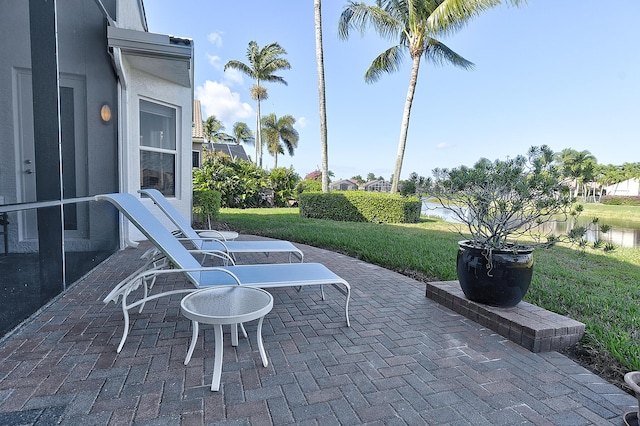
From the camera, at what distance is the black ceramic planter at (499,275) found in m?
3.09

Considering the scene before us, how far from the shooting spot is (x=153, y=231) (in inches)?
111

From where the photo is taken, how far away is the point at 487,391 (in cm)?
214

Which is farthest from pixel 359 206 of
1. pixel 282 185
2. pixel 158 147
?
pixel 158 147

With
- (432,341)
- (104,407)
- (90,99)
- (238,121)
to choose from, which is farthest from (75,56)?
(238,121)

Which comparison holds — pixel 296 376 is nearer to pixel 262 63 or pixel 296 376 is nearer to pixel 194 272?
pixel 194 272

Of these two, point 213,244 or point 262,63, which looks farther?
point 262,63

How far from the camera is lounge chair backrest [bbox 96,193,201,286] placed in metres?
2.65

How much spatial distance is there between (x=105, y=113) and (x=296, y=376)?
202 inches

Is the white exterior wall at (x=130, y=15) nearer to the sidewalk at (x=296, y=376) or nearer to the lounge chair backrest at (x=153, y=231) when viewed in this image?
the lounge chair backrest at (x=153, y=231)

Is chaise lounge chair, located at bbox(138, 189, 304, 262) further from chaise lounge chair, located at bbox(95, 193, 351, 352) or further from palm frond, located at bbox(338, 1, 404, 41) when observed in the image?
palm frond, located at bbox(338, 1, 404, 41)

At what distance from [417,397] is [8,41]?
13.6 feet

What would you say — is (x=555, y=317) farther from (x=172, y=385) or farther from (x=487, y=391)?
(x=172, y=385)

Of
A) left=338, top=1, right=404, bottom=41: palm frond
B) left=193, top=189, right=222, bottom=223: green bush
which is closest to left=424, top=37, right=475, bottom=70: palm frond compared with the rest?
left=338, top=1, right=404, bottom=41: palm frond

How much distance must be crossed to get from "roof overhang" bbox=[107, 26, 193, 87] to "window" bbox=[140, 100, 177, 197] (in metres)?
1.08
